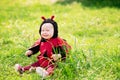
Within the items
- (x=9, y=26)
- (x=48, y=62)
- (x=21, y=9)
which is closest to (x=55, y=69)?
(x=48, y=62)

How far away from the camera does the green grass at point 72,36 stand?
445cm

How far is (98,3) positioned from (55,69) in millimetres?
6448

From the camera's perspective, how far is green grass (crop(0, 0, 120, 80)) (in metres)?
4.45

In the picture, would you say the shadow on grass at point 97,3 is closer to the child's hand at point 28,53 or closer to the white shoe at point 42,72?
the child's hand at point 28,53

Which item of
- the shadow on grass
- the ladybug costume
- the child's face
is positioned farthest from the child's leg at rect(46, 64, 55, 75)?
the shadow on grass

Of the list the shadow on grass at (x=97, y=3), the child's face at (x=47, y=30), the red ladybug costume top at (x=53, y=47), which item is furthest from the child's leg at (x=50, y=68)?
the shadow on grass at (x=97, y=3)

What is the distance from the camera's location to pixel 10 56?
5.40 meters

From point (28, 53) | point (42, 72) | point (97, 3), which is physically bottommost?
point (42, 72)

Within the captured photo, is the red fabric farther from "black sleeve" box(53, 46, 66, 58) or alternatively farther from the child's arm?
the child's arm

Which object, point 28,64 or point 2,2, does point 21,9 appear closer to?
point 2,2

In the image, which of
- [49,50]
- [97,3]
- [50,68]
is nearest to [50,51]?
[49,50]

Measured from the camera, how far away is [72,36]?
6.38 meters

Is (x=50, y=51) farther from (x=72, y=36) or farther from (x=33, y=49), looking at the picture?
(x=72, y=36)

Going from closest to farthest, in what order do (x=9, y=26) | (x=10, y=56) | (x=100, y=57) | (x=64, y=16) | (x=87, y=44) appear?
(x=100, y=57), (x=10, y=56), (x=87, y=44), (x=9, y=26), (x=64, y=16)
